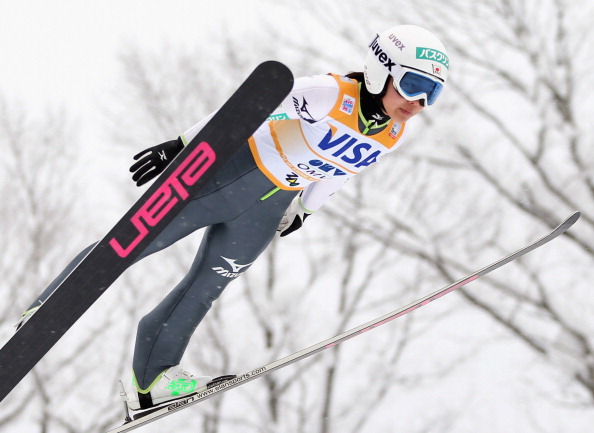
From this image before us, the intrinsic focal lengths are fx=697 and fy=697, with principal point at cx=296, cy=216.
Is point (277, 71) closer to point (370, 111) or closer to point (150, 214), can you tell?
point (370, 111)

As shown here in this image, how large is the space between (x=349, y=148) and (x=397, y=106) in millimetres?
260

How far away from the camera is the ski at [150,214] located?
2.47m

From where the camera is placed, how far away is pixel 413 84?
2.64 m

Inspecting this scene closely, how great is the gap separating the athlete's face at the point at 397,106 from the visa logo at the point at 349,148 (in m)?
0.17

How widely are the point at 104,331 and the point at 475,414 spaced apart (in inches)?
191

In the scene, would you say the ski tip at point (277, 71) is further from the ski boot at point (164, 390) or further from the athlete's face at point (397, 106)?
the ski boot at point (164, 390)

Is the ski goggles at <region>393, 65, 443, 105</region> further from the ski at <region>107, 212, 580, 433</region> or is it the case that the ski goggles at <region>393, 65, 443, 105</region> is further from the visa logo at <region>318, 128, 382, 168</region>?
the ski at <region>107, 212, 580, 433</region>

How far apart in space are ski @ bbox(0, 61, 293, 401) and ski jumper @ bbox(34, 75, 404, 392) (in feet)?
0.68

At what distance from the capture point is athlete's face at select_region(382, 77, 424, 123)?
106 inches

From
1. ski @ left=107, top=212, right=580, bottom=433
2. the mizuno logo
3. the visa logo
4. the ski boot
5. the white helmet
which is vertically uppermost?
the white helmet

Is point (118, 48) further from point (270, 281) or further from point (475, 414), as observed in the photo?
point (475, 414)

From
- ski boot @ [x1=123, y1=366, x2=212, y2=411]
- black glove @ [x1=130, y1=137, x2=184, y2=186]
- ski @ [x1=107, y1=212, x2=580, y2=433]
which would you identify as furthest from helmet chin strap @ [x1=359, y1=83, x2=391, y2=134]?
ski boot @ [x1=123, y1=366, x2=212, y2=411]

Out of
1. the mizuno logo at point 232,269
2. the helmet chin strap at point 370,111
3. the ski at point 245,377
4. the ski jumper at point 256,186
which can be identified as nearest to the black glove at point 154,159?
the ski jumper at point 256,186

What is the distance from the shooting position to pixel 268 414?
7984mm
